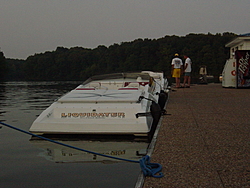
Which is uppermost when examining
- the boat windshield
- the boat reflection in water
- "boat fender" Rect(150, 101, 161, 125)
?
the boat windshield

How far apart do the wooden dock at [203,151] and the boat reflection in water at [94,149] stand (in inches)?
17.9

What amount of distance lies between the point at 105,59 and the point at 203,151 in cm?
10756

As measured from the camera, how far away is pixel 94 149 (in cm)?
624

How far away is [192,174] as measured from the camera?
4160 millimetres

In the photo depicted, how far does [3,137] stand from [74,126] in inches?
70.3

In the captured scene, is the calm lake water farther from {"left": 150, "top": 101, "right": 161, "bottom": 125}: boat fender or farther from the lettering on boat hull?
{"left": 150, "top": 101, "right": 161, "bottom": 125}: boat fender

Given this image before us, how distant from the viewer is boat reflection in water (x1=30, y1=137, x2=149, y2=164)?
5.59 m

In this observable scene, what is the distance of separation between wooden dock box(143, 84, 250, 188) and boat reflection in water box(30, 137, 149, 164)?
454 mm

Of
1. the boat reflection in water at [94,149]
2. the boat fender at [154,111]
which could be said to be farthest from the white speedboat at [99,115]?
the boat reflection in water at [94,149]

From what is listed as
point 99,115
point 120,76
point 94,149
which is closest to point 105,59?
point 120,76

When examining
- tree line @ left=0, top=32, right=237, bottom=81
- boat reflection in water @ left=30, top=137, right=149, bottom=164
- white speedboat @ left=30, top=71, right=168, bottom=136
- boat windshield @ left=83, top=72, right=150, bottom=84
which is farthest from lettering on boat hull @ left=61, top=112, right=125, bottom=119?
tree line @ left=0, top=32, right=237, bottom=81

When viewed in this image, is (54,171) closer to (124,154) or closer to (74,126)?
Answer: (124,154)

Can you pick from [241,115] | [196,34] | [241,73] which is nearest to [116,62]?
[196,34]

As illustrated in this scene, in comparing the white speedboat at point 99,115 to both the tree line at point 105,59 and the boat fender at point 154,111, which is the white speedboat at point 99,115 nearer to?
the boat fender at point 154,111
